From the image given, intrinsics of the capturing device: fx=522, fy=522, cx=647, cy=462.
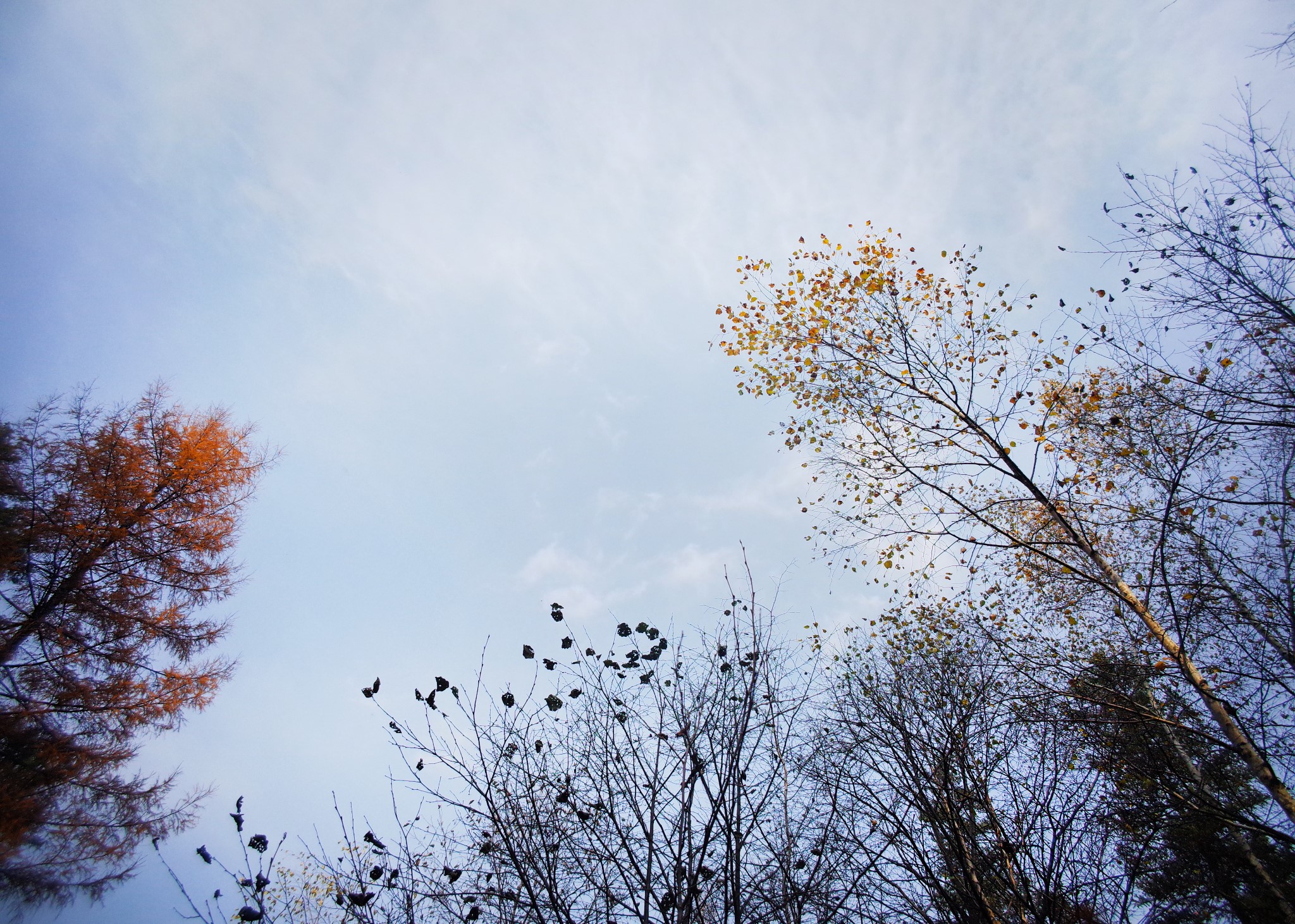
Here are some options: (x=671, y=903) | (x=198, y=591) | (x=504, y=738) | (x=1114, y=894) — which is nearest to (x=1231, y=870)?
(x=1114, y=894)

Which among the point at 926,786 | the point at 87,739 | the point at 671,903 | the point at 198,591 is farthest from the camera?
the point at 198,591

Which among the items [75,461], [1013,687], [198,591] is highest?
[75,461]

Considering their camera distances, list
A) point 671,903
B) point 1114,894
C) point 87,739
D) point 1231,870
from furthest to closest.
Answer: point 87,739 → point 1231,870 → point 1114,894 → point 671,903

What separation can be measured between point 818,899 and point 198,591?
11281 millimetres

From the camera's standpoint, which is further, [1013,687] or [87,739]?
[87,739]

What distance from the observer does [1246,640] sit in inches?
194

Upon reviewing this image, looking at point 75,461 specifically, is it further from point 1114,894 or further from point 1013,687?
point 1114,894

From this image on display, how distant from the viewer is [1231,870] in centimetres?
685

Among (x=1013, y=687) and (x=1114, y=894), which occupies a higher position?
(x=1013, y=687)

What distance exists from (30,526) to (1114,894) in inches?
554

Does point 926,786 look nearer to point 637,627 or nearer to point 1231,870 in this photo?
point 637,627

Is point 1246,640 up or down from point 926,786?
up

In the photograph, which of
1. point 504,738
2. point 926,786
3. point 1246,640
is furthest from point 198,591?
point 1246,640

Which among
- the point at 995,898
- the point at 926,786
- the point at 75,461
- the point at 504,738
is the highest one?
the point at 75,461
